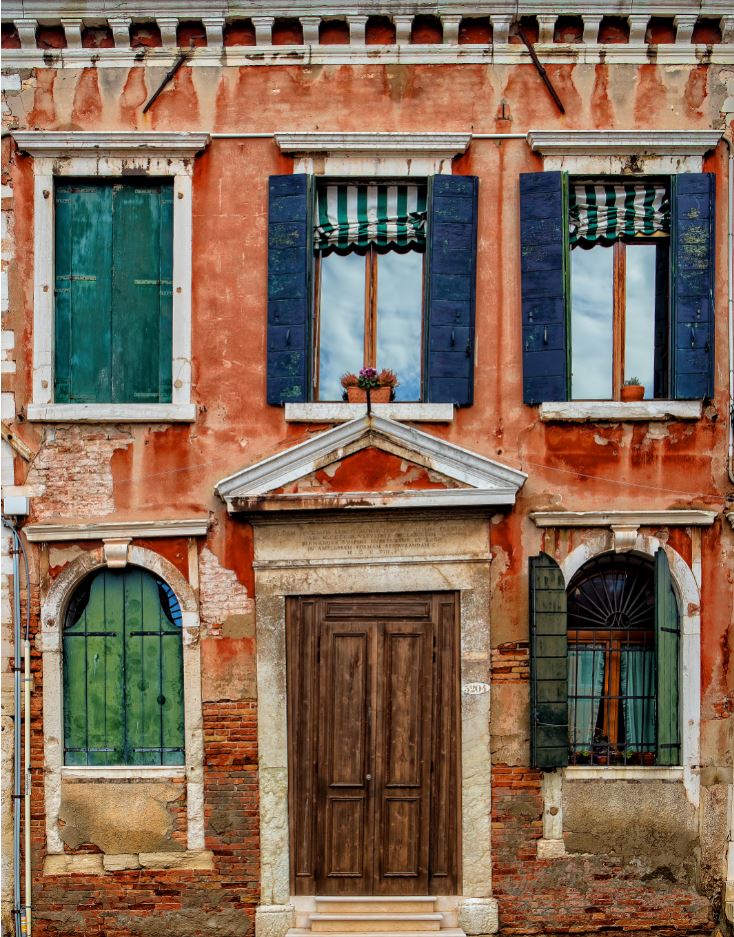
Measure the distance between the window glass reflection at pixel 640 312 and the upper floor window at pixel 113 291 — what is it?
13.2 ft

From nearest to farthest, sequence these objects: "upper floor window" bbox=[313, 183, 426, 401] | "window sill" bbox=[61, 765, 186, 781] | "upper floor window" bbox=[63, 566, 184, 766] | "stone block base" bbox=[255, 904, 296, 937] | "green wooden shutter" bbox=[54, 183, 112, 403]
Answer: "stone block base" bbox=[255, 904, 296, 937] → "window sill" bbox=[61, 765, 186, 781] → "upper floor window" bbox=[63, 566, 184, 766] → "green wooden shutter" bbox=[54, 183, 112, 403] → "upper floor window" bbox=[313, 183, 426, 401]

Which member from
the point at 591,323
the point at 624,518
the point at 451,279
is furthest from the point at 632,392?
the point at 451,279

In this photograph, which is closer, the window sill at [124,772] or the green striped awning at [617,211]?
the window sill at [124,772]

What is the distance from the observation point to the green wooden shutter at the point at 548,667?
832cm

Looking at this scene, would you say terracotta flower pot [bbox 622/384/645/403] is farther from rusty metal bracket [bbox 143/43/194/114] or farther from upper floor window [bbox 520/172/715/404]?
rusty metal bracket [bbox 143/43/194/114]

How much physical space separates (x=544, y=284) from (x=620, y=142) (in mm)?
1384

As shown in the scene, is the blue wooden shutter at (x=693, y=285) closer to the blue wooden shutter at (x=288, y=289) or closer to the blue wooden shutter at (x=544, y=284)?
the blue wooden shutter at (x=544, y=284)

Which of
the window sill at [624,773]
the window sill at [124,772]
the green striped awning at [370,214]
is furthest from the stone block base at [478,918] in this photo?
the green striped awning at [370,214]

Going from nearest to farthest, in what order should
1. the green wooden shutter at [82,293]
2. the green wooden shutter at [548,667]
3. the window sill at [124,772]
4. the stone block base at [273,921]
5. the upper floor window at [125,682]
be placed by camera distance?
1. the green wooden shutter at [548,667]
2. the stone block base at [273,921]
3. the window sill at [124,772]
4. the upper floor window at [125,682]
5. the green wooden shutter at [82,293]

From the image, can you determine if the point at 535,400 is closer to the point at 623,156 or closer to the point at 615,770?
the point at 623,156

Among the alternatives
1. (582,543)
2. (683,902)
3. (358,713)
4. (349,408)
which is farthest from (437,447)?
(683,902)

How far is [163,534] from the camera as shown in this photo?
8.56m

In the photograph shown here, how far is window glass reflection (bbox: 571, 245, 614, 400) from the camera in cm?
888

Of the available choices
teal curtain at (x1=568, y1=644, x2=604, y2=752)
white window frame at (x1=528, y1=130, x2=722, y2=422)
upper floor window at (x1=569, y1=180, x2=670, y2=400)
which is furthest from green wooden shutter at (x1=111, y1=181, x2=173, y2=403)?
teal curtain at (x1=568, y1=644, x2=604, y2=752)
